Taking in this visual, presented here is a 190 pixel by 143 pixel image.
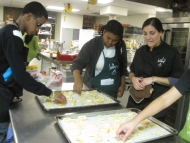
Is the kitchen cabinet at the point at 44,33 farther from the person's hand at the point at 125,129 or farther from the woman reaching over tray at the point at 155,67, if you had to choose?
the person's hand at the point at 125,129

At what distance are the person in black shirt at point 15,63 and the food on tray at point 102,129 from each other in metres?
0.31

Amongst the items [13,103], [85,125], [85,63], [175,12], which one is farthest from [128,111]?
[175,12]

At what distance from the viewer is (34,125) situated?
1.14m

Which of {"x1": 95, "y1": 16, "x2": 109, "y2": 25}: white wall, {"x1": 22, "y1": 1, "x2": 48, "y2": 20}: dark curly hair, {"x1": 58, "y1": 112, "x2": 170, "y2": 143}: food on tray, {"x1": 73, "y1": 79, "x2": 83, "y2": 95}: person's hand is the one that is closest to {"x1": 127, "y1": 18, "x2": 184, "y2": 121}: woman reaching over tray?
{"x1": 58, "y1": 112, "x2": 170, "y2": 143}: food on tray

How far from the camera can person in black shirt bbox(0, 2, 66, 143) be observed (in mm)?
1214

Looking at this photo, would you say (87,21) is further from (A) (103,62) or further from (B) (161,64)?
(B) (161,64)

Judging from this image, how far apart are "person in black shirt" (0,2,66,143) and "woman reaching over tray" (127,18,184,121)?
693 millimetres

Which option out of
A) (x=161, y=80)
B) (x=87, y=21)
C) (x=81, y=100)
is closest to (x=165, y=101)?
(x=161, y=80)

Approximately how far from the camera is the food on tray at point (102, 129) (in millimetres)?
1050

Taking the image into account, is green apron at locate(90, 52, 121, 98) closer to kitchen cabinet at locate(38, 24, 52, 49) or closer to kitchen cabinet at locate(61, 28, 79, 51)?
kitchen cabinet at locate(38, 24, 52, 49)

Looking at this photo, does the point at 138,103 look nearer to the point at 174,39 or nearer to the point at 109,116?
the point at 109,116

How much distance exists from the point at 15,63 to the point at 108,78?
1.02m

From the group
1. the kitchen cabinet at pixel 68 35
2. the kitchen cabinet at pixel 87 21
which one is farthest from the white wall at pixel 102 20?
the kitchen cabinet at pixel 68 35

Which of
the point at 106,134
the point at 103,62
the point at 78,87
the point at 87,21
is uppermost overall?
the point at 87,21
